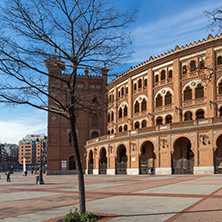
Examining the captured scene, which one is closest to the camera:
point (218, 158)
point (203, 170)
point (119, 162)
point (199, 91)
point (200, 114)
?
point (203, 170)

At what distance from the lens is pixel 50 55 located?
9758 millimetres

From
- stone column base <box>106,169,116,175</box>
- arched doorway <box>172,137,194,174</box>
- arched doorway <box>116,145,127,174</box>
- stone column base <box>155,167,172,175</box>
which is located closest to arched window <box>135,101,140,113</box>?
arched doorway <box>116,145,127,174</box>

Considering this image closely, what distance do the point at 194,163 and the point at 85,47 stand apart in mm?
28955

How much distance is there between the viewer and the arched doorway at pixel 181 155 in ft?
123

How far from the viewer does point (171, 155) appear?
3812 cm

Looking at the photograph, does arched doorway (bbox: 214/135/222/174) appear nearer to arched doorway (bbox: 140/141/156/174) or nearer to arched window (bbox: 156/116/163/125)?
arched doorway (bbox: 140/141/156/174)

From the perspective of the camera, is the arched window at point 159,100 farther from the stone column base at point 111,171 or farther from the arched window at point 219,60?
the stone column base at point 111,171

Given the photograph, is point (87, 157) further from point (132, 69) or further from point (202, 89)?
point (202, 89)

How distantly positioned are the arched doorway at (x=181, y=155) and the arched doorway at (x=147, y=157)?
444cm

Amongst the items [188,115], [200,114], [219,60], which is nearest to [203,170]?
[200,114]

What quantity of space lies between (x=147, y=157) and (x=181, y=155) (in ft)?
23.5

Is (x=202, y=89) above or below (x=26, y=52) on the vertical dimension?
above

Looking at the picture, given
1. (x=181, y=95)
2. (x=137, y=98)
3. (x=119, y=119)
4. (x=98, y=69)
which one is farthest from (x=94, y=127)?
(x=98, y=69)

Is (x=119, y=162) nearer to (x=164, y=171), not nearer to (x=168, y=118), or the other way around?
(x=168, y=118)
